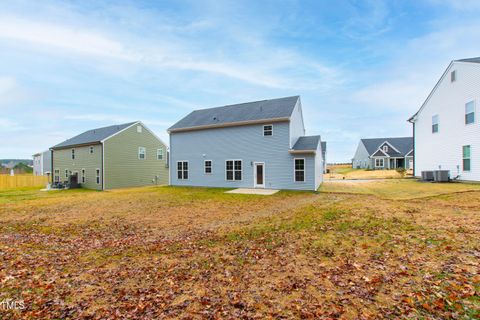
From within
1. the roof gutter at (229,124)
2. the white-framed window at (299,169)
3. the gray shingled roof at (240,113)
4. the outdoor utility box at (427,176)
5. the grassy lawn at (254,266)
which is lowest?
the grassy lawn at (254,266)

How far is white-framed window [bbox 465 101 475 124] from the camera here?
1556 cm

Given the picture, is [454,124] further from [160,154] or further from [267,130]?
[160,154]

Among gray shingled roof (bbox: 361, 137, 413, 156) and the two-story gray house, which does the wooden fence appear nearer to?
the two-story gray house

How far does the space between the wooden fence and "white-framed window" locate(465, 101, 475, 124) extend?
44202 mm

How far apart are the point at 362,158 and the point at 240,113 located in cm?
4143

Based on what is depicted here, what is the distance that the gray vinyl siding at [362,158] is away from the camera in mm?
46750

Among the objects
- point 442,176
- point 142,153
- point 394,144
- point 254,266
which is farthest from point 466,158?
point 394,144

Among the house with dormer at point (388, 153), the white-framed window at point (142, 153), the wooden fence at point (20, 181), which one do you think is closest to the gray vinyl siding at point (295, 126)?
the white-framed window at point (142, 153)

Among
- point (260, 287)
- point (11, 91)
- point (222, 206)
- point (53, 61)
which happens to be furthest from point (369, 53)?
point (11, 91)

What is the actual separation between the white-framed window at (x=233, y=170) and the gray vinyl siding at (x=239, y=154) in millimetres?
319

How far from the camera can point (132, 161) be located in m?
27.0

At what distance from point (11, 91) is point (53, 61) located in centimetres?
1357

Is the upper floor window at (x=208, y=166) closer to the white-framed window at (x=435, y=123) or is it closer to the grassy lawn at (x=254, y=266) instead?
the grassy lawn at (x=254, y=266)

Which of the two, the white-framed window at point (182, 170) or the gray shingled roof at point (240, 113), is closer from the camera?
the gray shingled roof at point (240, 113)
